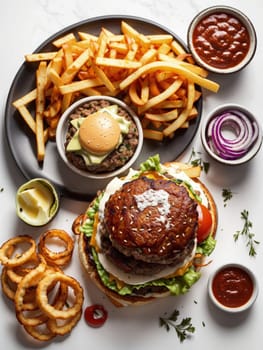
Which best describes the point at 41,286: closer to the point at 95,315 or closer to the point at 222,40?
the point at 95,315

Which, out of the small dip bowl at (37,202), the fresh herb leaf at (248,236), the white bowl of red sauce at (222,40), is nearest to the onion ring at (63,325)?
the small dip bowl at (37,202)

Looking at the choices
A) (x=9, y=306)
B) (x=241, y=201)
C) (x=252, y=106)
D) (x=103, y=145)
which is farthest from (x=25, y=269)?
(x=252, y=106)

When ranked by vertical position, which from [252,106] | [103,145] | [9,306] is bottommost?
[9,306]

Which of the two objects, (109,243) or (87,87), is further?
(87,87)

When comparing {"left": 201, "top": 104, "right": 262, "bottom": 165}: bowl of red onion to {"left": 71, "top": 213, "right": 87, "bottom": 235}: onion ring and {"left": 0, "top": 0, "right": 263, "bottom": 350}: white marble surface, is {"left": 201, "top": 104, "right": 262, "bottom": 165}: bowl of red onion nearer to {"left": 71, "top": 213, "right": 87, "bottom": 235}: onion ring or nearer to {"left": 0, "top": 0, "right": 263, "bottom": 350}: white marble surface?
{"left": 0, "top": 0, "right": 263, "bottom": 350}: white marble surface

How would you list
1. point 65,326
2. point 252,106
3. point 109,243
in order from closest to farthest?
1. point 109,243
2. point 65,326
3. point 252,106

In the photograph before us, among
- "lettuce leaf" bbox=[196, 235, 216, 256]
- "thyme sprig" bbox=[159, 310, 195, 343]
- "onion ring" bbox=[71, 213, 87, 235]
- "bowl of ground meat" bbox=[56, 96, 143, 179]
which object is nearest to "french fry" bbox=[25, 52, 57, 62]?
"bowl of ground meat" bbox=[56, 96, 143, 179]

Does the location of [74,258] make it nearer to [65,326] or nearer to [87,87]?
[65,326]
